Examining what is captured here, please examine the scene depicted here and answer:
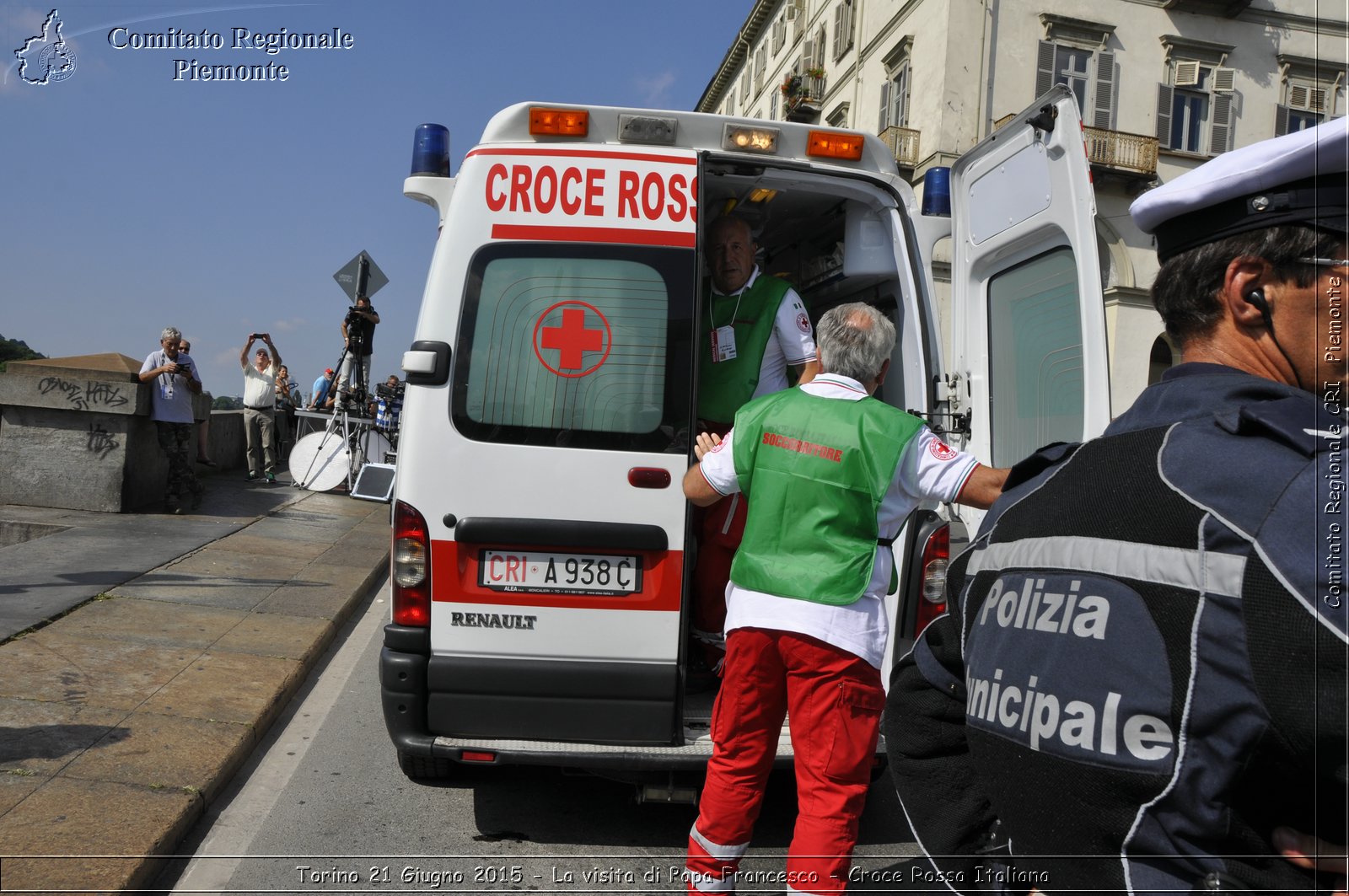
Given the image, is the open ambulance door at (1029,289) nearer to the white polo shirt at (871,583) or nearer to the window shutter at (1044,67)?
the white polo shirt at (871,583)

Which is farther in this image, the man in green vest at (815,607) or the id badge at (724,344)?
the id badge at (724,344)

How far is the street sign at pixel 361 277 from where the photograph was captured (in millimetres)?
14148

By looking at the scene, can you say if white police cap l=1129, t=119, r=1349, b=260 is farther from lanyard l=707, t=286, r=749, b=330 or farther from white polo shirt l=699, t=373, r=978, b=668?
lanyard l=707, t=286, r=749, b=330

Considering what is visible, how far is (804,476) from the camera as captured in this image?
323 cm

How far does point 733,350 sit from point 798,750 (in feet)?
7.21

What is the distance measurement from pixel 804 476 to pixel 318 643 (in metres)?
4.39

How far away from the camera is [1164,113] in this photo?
27.4 metres

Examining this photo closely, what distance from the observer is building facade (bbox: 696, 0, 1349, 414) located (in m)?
25.9

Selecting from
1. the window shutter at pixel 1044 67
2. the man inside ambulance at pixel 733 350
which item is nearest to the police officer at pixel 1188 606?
the man inside ambulance at pixel 733 350

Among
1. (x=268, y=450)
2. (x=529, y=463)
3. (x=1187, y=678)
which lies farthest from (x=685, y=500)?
(x=268, y=450)

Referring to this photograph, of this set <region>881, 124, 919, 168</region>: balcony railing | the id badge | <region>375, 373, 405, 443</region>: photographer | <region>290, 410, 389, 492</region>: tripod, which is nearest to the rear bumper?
the id badge

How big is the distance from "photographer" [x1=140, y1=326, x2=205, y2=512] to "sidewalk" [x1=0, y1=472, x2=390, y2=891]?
0.57 metres

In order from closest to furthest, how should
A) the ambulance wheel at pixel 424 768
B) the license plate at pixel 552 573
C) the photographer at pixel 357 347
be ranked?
the license plate at pixel 552 573 → the ambulance wheel at pixel 424 768 → the photographer at pixel 357 347

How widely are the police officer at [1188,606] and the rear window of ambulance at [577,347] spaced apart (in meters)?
2.59
